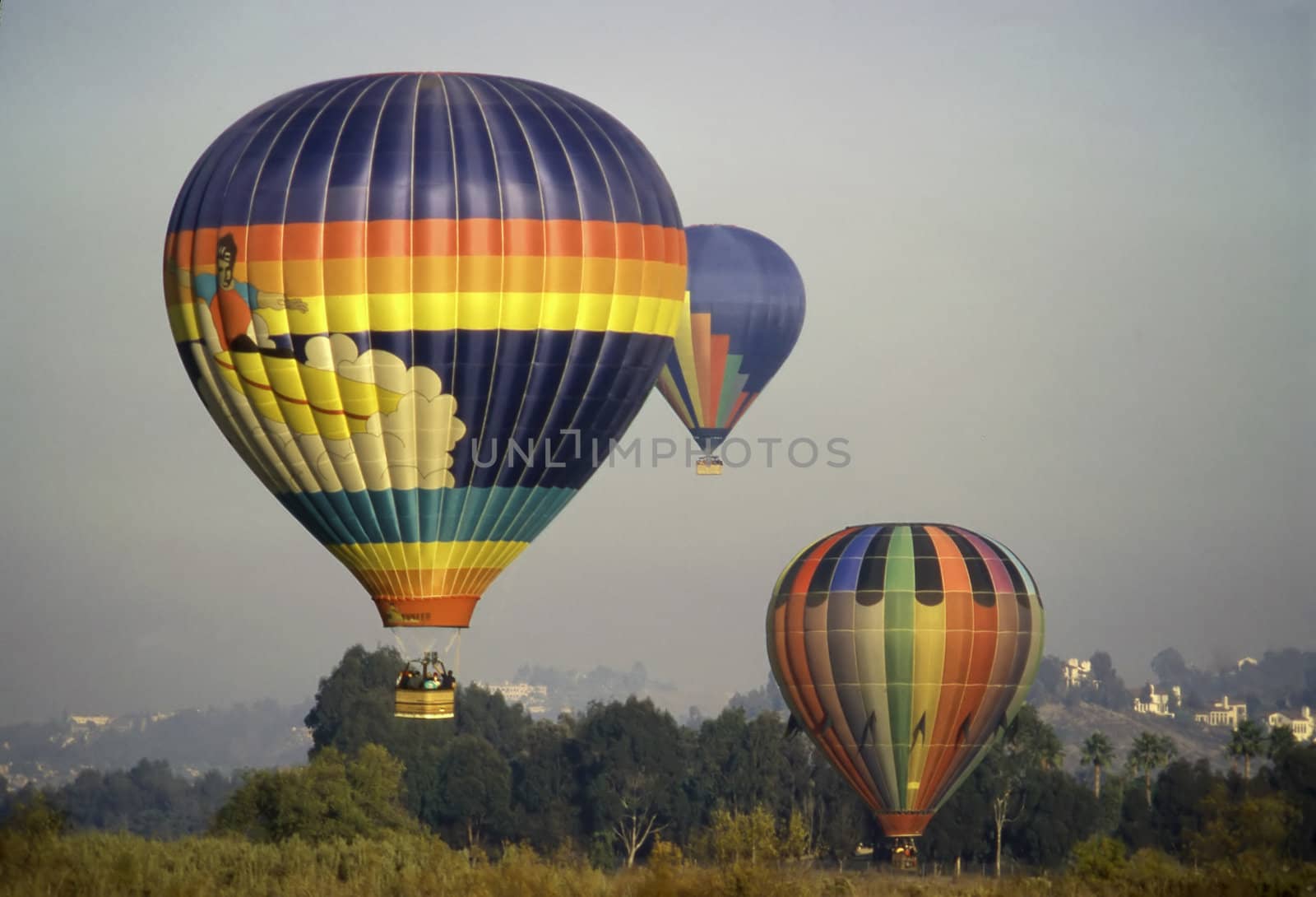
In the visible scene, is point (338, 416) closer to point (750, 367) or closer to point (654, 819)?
point (750, 367)

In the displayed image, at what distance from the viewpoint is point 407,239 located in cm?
3844

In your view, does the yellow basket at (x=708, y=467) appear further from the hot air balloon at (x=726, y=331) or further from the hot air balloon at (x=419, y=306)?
the hot air balloon at (x=419, y=306)

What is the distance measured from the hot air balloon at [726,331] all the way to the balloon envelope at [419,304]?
2669 cm

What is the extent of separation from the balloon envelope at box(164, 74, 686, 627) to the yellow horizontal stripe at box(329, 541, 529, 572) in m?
0.04

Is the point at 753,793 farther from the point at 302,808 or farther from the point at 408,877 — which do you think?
the point at 408,877

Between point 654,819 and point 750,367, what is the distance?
42139 mm

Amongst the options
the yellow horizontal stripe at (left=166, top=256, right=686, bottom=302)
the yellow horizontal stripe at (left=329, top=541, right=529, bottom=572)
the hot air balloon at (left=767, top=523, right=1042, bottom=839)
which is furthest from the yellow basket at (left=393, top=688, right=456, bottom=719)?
the hot air balloon at (left=767, top=523, right=1042, bottom=839)

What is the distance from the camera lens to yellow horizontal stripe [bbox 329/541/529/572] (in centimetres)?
4022

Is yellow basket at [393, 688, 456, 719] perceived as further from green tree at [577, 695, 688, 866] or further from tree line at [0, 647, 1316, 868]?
Result: green tree at [577, 695, 688, 866]

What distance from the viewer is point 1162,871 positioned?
42.7 metres

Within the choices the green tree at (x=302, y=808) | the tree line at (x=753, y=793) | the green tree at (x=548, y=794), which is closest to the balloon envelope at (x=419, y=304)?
the green tree at (x=302, y=808)

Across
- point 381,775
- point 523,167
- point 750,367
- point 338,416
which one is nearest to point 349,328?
point 338,416

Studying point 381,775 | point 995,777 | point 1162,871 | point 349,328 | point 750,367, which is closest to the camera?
point 349,328

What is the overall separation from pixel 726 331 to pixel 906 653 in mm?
14375
